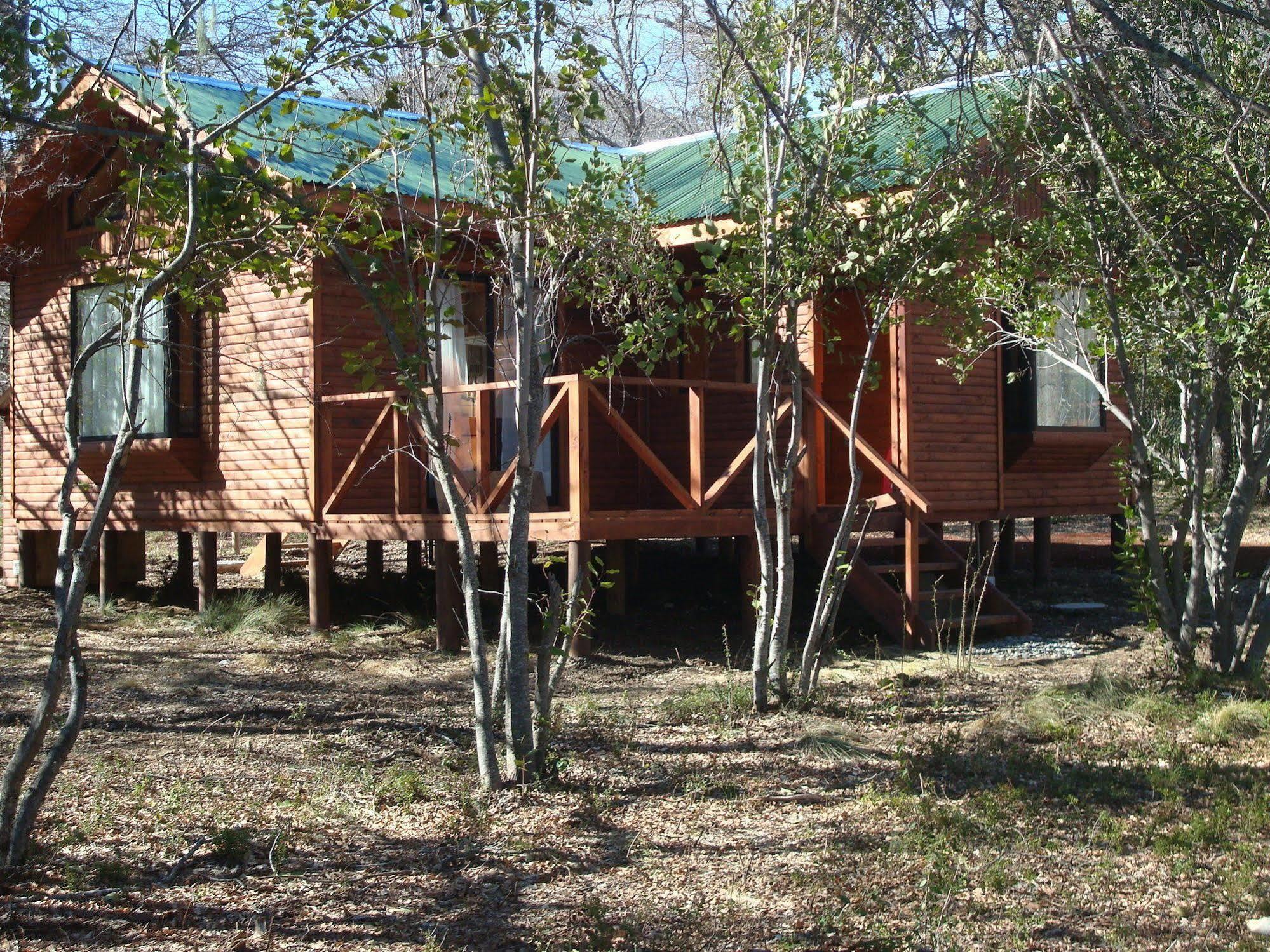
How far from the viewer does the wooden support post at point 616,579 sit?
1030 cm

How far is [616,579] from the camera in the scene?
445 inches

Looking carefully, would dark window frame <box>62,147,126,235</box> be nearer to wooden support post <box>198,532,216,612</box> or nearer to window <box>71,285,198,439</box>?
window <box>71,285,198,439</box>

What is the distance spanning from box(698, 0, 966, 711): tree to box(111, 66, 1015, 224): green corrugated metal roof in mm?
201

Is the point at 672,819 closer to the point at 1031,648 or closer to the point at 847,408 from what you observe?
the point at 1031,648


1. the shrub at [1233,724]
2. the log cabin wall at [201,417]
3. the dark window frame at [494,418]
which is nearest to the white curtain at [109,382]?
the log cabin wall at [201,417]

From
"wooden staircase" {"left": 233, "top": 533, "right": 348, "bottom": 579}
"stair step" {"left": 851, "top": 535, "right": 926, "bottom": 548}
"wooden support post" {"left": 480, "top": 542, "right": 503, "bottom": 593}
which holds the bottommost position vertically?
"wooden staircase" {"left": 233, "top": 533, "right": 348, "bottom": 579}

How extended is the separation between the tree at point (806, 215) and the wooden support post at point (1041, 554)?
6.15 m

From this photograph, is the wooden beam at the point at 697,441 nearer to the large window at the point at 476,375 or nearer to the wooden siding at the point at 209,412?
the large window at the point at 476,375

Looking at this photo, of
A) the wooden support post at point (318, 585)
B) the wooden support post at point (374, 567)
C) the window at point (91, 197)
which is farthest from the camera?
the wooden support post at point (374, 567)

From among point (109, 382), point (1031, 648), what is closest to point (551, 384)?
point (1031, 648)

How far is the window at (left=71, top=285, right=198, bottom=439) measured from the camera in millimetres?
11547

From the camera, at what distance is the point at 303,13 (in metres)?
5.12

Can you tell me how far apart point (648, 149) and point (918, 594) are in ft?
22.1

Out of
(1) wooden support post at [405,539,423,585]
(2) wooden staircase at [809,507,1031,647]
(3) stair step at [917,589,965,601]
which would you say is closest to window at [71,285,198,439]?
(1) wooden support post at [405,539,423,585]
